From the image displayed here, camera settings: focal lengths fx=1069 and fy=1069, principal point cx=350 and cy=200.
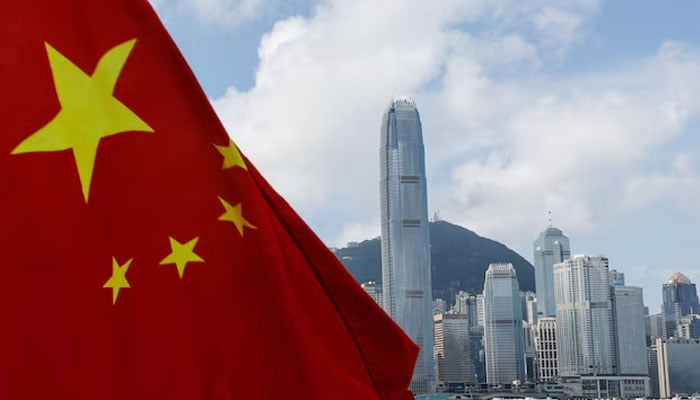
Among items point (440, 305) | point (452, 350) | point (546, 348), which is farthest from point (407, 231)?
point (440, 305)

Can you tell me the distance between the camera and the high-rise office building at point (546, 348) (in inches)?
5714

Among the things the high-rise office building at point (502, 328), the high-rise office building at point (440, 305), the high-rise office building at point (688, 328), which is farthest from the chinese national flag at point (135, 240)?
the high-rise office building at point (440, 305)

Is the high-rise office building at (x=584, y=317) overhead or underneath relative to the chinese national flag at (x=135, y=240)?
overhead

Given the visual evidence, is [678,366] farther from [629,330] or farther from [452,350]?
[452,350]

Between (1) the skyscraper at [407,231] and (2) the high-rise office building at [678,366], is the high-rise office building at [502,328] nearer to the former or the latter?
(1) the skyscraper at [407,231]

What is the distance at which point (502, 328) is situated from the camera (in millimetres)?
156250

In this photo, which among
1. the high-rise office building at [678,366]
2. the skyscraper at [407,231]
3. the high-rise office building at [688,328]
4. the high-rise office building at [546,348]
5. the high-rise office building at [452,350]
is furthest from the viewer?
the high-rise office building at [688,328]

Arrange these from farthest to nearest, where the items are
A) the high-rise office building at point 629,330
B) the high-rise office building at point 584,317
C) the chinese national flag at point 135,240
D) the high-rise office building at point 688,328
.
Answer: the high-rise office building at point 688,328 < the high-rise office building at point 584,317 < the high-rise office building at point 629,330 < the chinese national flag at point 135,240

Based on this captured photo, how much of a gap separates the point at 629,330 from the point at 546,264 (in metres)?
50.6

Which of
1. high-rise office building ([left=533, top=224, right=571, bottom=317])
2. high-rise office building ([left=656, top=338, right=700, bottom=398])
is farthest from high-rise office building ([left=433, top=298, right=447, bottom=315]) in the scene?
high-rise office building ([left=656, top=338, right=700, bottom=398])

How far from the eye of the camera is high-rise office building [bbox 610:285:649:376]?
137000 millimetres

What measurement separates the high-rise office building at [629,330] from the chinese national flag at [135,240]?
13764 centimetres

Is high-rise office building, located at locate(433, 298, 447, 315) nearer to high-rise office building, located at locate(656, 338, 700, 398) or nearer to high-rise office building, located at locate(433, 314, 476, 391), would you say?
high-rise office building, located at locate(433, 314, 476, 391)

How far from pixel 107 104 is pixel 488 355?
15237 cm
